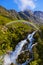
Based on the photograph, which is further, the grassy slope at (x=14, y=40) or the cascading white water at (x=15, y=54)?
the cascading white water at (x=15, y=54)

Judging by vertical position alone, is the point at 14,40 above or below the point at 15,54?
above

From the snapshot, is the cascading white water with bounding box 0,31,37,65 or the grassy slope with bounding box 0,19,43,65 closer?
the grassy slope with bounding box 0,19,43,65

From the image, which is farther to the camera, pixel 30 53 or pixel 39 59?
pixel 30 53

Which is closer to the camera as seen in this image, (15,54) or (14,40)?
(15,54)

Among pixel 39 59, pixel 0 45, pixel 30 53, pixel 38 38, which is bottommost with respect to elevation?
pixel 39 59

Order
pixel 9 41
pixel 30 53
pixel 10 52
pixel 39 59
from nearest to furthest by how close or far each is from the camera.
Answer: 1. pixel 39 59
2. pixel 30 53
3. pixel 10 52
4. pixel 9 41

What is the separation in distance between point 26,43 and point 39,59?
911 cm

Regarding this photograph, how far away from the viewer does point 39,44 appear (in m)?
36.8

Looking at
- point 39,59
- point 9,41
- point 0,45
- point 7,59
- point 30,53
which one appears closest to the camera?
point 39,59

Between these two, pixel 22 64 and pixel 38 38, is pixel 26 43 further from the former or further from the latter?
pixel 22 64

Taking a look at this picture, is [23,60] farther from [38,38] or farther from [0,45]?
[0,45]

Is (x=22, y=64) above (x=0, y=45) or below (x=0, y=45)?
below

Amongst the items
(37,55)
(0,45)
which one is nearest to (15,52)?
(0,45)

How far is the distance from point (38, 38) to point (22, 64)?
744 centimetres
